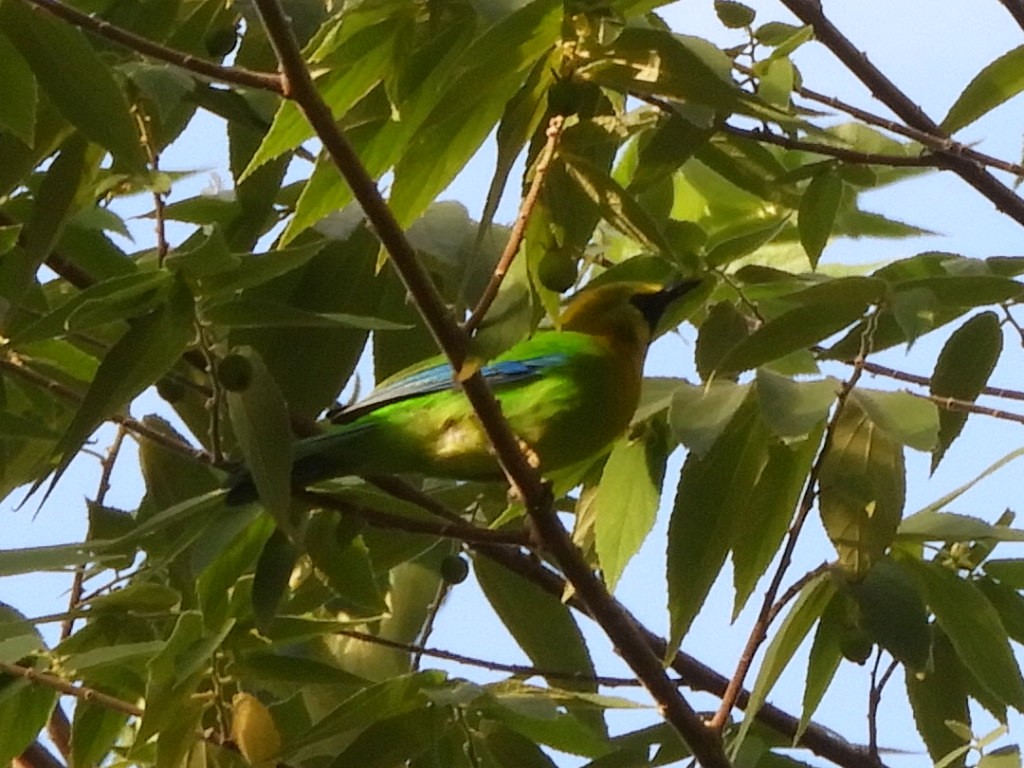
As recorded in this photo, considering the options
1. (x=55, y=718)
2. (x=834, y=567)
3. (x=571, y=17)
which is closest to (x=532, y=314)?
(x=571, y=17)

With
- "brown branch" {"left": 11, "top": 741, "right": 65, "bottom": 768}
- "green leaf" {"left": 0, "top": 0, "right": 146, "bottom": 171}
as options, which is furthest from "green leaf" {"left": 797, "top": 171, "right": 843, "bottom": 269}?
"brown branch" {"left": 11, "top": 741, "right": 65, "bottom": 768}

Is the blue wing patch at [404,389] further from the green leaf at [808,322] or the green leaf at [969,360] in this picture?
the green leaf at [969,360]

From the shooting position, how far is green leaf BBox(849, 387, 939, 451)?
1.14 meters

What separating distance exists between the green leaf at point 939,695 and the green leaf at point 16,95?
111cm

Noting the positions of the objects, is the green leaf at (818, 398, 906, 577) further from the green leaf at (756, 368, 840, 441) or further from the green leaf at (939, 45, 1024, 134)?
the green leaf at (939, 45, 1024, 134)

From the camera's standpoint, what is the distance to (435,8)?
1.32 meters

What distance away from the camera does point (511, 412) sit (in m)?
1.96

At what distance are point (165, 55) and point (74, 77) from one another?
171mm

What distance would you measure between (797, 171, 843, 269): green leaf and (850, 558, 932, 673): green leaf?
44cm

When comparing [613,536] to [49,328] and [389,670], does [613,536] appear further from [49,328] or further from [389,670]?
[49,328]

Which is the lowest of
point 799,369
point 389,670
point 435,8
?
point 389,670

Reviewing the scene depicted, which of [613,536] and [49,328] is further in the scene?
[613,536]

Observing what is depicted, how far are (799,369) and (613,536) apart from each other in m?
0.30

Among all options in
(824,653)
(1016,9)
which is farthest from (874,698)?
(1016,9)
